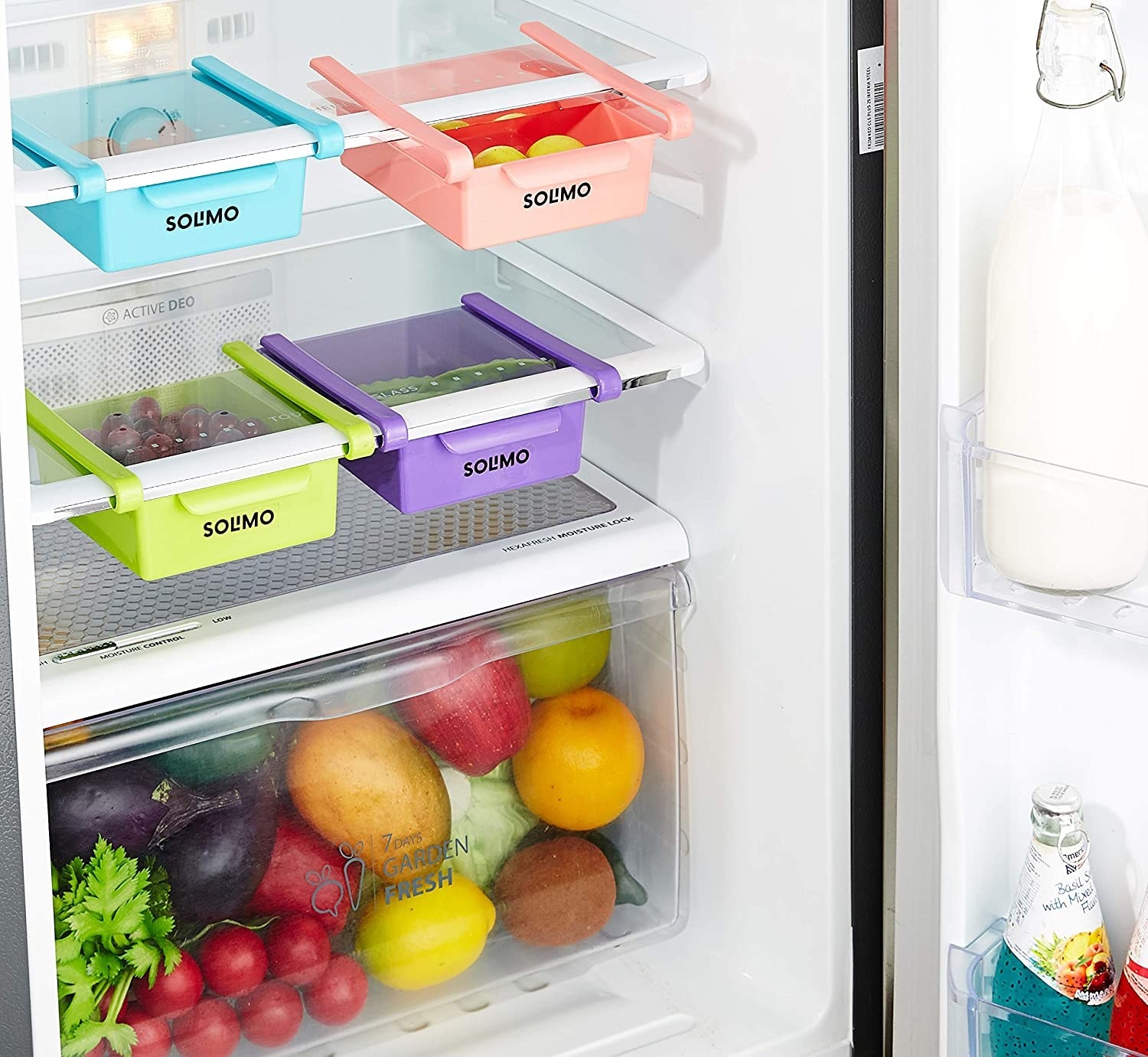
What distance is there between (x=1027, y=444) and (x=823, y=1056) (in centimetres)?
58

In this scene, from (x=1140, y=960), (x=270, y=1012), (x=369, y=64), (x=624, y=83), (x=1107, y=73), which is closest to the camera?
(x=1107, y=73)

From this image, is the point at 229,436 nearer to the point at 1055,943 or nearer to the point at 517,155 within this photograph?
the point at 517,155

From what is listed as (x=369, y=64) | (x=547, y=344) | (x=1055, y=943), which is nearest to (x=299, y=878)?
(x=547, y=344)

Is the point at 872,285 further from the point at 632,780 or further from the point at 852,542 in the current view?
the point at 632,780

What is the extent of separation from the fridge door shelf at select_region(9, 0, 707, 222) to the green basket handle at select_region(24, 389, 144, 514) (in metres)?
0.18

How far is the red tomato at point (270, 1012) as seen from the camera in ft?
4.21

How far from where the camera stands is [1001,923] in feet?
3.92

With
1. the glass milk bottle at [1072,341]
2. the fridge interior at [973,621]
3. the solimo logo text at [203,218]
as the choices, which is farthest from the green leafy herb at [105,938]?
the glass milk bottle at [1072,341]

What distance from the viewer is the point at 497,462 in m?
1.26

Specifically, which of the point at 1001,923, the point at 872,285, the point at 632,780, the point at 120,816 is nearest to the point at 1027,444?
the point at 872,285

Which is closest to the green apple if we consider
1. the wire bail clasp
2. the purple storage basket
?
the purple storage basket

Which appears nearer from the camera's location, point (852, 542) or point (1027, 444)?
point (1027, 444)

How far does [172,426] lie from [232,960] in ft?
1.28

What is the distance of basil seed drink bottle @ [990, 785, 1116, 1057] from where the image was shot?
1.10 meters
